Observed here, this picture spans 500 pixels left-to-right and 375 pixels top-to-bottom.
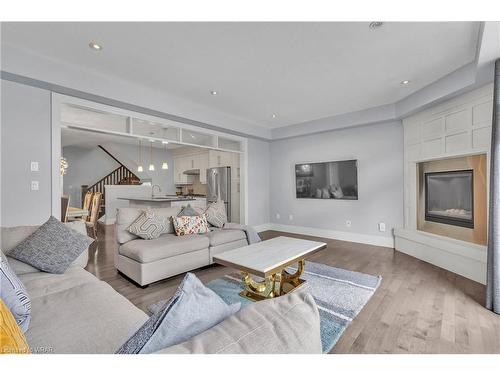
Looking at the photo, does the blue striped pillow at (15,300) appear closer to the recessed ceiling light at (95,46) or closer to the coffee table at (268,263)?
the coffee table at (268,263)

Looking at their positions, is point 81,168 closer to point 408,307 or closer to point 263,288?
point 263,288

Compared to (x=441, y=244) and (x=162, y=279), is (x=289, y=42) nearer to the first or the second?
(x=162, y=279)

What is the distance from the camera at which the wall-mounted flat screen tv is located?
4.71 meters

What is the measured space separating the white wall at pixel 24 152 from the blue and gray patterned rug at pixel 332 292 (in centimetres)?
226

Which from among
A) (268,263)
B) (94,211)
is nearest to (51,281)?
(268,263)

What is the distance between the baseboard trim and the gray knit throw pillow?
13.4 feet

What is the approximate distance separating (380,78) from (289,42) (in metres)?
1.55

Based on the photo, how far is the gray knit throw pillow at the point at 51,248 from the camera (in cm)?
185

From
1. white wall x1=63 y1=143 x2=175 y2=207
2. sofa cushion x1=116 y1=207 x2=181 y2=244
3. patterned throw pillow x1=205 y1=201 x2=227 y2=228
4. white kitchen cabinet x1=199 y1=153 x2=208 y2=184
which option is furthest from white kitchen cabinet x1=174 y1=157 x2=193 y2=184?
sofa cushion x1=116 y1=207 x2=181 y2=244

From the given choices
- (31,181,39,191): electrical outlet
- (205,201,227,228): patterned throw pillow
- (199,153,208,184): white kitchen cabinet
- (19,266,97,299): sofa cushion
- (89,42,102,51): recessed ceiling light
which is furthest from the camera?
(199,153,208,184): white kitchen cabinet

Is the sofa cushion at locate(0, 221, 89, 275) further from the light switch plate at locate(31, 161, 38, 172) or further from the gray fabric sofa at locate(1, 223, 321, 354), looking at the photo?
the light switch plate at locate(31, 161, 38, 172)
